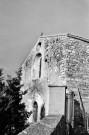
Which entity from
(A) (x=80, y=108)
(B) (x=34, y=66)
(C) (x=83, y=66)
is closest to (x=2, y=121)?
(A) (x=80, y=108)

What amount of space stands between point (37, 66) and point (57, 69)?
115 inches

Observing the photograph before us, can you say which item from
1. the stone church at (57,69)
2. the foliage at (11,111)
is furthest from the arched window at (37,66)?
the foliage at (11,111)

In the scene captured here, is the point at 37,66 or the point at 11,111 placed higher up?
Answer: the point at 37,66

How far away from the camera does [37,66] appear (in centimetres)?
1527

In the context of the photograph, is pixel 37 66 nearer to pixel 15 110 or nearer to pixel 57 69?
pixel 57 69

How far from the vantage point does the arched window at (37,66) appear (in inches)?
587

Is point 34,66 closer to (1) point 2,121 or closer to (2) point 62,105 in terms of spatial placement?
(1) point 2,121

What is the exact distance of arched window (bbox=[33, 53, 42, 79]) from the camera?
14917mm

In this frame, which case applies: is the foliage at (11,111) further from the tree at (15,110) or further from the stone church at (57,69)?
the stone church at (57,69)

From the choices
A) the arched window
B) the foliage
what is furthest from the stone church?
the foliage

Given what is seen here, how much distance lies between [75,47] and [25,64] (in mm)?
5665

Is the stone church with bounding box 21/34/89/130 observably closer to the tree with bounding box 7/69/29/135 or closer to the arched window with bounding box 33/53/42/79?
the arched window with bounding box 33/53/42/79

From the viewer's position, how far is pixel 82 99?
11.4m

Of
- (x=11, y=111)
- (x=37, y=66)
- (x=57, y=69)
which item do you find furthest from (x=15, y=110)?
(x=37, y=66)
